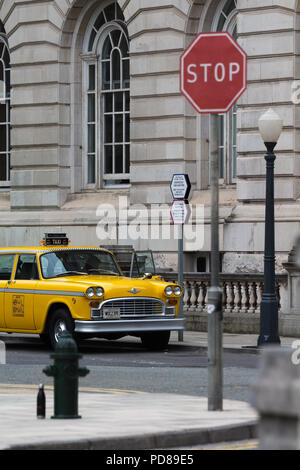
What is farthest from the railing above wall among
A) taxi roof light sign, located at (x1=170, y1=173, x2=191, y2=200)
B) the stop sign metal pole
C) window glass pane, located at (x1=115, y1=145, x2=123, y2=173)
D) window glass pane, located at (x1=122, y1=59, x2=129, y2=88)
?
the stop sign metal pole

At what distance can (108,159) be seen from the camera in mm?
31688

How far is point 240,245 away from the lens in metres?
27.3

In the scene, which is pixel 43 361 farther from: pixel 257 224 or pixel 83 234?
pixel 83 234

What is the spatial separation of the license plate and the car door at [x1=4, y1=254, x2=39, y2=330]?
138cm

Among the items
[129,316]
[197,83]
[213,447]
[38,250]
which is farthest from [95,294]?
[213,447]

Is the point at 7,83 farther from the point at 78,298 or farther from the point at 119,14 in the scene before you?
the point at 78,298

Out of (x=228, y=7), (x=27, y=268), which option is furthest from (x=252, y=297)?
(x=228, y=7)

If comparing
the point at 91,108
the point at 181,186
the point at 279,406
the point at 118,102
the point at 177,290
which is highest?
the point at 118,102

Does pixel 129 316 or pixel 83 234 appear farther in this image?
pixel 83 234

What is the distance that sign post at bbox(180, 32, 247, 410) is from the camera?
1221cm

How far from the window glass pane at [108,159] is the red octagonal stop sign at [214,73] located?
63.2 feet

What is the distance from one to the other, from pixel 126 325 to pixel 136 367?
6.99ft

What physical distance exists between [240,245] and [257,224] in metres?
0.64

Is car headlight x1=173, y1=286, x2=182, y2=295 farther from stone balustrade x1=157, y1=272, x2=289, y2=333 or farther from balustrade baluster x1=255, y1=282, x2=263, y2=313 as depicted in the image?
balustrade baluster x1=255, y1=282, x2=263, y2=313
